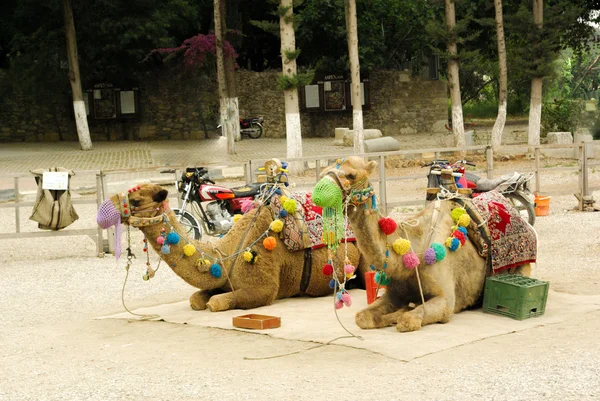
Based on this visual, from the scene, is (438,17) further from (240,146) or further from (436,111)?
(240,146)

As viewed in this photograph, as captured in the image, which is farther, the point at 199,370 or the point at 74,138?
the point at 74,138

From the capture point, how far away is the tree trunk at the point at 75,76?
26953 mm

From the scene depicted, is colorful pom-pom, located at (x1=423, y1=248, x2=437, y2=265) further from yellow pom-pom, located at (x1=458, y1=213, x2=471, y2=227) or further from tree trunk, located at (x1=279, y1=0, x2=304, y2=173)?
tree trunk, located at (x1=279, y1=0, x2=304, y2=173)

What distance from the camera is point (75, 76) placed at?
27.8 metres

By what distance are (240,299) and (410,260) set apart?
5.79ft

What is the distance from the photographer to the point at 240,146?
2816cm

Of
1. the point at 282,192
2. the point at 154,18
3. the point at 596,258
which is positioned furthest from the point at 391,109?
the point at 282,192

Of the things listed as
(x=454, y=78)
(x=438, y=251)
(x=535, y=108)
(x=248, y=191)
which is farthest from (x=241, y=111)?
(x=438, y=251)

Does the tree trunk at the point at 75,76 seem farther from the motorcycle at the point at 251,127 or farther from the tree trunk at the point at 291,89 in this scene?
the tree trunk at the point at 291,89

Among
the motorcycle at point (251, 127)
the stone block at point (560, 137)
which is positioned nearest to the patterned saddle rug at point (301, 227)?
the stone block at point (560, 137)

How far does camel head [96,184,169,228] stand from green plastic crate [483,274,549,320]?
2.83 meters

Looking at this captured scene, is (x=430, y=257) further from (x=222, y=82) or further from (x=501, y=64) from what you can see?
(x=222, y=82)

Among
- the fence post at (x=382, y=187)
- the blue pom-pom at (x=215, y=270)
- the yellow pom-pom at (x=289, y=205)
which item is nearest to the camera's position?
the blue pom-pom at (x=215, y=270)

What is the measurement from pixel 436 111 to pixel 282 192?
24.0 m
